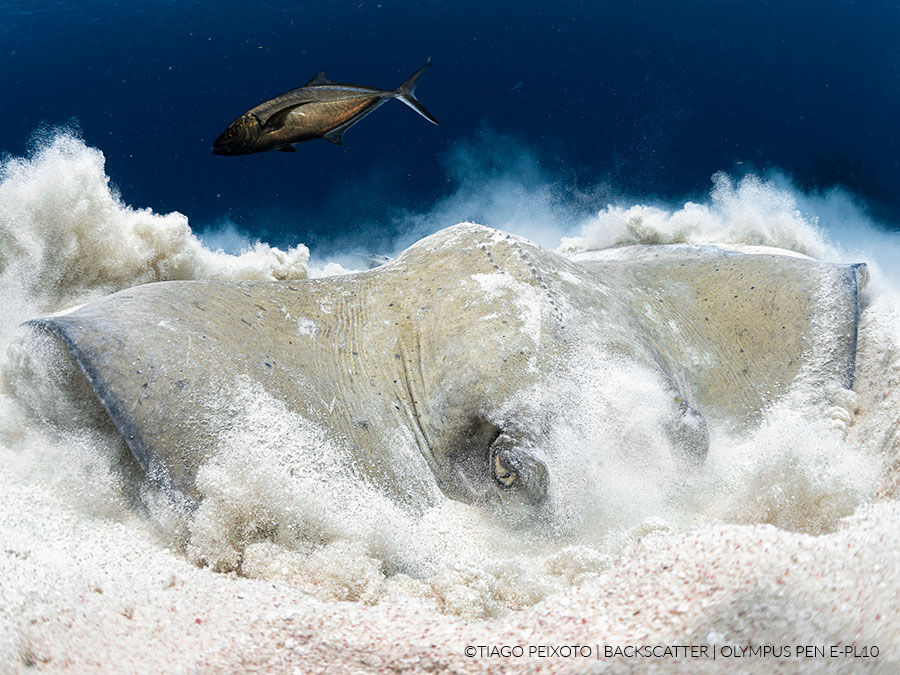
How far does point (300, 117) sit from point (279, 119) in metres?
0.12

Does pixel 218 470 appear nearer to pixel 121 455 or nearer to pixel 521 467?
pixel 121 455

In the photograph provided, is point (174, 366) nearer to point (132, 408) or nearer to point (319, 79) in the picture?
point (132, 408)

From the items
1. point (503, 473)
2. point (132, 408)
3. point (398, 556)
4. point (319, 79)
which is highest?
point (319, 79)

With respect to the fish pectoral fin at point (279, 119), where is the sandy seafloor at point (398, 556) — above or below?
below

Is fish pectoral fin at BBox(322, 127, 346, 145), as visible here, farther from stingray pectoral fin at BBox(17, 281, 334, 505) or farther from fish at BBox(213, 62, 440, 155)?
stingray pectoral fin at BBox(17, 281, 334, 505)

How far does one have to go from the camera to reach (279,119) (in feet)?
10.8

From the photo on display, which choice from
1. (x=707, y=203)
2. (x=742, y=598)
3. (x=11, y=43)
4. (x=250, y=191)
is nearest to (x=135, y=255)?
(x=742, y=598)

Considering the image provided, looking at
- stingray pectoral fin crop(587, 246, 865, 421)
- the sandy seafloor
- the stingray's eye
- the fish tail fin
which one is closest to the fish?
the fish tail fin

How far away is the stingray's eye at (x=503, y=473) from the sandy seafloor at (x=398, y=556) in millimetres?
225

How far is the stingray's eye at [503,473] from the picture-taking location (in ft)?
9.59

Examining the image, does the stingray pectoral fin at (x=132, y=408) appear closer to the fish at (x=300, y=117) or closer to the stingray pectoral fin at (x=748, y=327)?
the fish at (x=300, y=117)

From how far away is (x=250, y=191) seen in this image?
9961mm

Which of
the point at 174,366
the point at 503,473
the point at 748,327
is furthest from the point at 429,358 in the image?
the point at 748,327

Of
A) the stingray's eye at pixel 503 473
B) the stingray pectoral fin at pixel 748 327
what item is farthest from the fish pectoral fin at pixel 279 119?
the stingray pectoral fin at pixel 748 327
